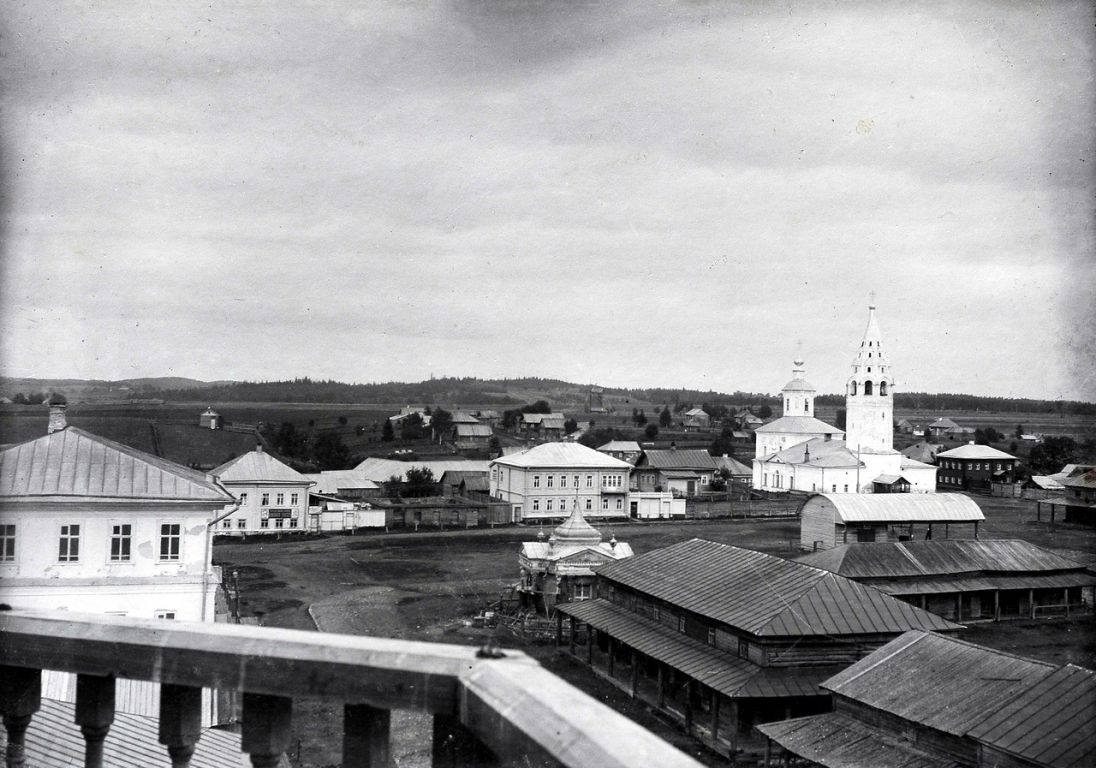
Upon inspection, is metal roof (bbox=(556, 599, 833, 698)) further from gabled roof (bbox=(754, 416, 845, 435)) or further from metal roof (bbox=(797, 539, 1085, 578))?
gabled roof (bbox=(754, 416, 845, 435))

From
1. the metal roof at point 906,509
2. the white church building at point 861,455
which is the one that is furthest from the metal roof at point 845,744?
the white church building at point 861,455

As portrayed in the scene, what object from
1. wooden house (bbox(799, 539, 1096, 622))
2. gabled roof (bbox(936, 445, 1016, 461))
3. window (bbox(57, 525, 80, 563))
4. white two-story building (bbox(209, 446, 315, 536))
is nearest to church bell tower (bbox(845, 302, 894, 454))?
gabled roof (bbox(936, 445, 1016, 461))

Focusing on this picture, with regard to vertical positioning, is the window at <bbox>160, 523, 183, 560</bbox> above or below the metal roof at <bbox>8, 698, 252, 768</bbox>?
below

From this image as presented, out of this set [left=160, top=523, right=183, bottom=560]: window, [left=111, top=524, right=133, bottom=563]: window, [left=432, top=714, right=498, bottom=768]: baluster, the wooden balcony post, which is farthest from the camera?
[left=160, top=523, right=183, bottom=560]: window

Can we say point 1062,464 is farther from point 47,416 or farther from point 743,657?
point 47,416

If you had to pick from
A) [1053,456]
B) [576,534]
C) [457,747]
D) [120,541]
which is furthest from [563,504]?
[457,747]

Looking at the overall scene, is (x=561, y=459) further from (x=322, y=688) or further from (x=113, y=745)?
(x=322, y=688)
